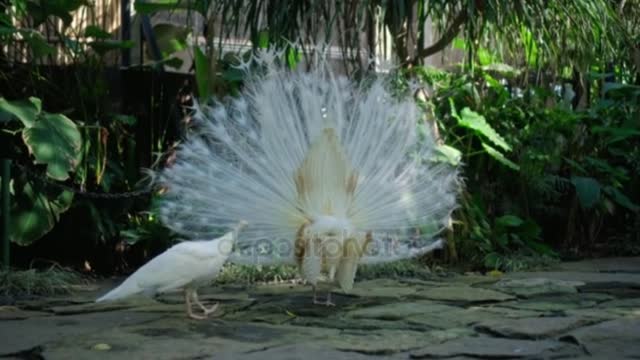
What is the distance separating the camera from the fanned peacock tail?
582cm

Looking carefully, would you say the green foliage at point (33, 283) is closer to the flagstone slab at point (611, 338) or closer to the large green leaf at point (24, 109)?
the large green leaf at point (24, 109)

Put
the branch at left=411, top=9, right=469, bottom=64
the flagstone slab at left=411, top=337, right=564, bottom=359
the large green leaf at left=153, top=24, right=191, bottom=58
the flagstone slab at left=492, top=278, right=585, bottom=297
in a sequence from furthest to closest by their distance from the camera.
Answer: the large green leaf at left=153, top=24, right=191, bottom=58
the branch at left=411, top=9, right=469, bottom=64
the flagstone slab at left=492, top=278, right=585, bottom=297
the flagstone slab at left=411, top=337, right=564, bottom=359

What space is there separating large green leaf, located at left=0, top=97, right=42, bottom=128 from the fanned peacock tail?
143 cm

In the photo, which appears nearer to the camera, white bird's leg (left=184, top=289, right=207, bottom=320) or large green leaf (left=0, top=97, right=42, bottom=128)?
white bird's leg (left=184, top=289, right=207, bottom=320)

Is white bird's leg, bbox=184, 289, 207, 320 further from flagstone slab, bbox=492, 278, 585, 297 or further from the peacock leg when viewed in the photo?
flagstone slab, bbox=492, 278, 585, 297

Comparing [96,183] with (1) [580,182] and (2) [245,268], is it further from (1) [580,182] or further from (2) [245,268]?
(1) [580,182]

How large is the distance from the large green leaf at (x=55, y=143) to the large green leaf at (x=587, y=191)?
4.47 meters

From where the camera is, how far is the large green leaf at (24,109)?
6.99 metres

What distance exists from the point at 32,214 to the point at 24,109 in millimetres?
780

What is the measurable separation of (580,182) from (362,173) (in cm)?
377

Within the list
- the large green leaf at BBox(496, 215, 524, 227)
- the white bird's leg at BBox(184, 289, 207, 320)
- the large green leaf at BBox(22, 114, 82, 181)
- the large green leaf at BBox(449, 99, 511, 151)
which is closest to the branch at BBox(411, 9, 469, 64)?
the large green leaf at BBox(449, 99, 511, 151)

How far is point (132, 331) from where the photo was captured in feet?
16.2

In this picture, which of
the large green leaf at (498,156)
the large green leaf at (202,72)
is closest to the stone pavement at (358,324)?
the large green leaf at (498,156)

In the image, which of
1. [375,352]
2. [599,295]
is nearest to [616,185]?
[599,295]
